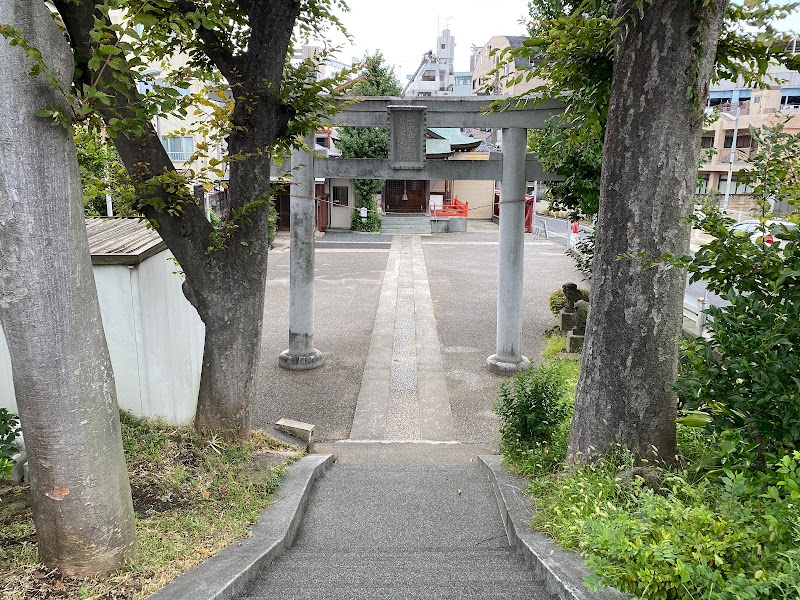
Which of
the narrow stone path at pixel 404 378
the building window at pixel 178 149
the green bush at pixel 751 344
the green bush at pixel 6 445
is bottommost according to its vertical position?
the narrow stone path at pixel 404 378

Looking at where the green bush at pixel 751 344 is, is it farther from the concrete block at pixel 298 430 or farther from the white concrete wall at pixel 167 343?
the white concrete wall at pixel 167 343

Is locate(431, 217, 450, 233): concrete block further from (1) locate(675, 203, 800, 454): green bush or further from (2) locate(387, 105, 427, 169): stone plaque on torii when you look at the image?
(1) locate(675, 203, 800, 454): green bush

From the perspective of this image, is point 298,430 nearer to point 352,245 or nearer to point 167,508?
point 167,508

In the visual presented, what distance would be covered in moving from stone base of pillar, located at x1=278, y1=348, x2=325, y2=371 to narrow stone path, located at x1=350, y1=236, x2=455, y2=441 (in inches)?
35.1

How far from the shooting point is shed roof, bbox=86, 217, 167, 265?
5723 millimetres

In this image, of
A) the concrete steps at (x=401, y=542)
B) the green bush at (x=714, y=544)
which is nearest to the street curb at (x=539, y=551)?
the concrete steps at (x=401, y=542)

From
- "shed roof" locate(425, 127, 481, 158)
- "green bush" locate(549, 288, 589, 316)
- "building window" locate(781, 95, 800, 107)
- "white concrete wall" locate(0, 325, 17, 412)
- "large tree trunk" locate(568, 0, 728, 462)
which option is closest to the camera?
"large tree trunk" locate(568, 0, 728, 462)

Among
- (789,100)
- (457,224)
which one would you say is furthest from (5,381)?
(789,100)

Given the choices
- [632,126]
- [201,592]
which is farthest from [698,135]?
[201,592]

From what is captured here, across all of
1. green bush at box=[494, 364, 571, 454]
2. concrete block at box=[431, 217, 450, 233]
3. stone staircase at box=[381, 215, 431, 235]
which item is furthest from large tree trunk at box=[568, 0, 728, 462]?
concrete block at box=[431, 217, 450, 233]

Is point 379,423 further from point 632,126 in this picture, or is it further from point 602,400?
point 632,126

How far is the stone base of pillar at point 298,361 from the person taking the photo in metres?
10.7

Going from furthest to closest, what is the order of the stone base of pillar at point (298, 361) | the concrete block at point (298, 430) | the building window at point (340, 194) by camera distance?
1. the building window at point (340, 194)
2. the stone base of pillar at point (298, 361)
3. the concrete block at point (298, 430)

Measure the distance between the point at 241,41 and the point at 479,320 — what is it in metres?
9.51
